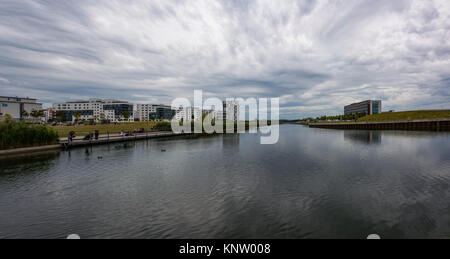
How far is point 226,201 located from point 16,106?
222588 mm

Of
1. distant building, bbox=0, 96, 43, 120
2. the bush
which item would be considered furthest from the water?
distant building, bbox=0, 96, 43, 120

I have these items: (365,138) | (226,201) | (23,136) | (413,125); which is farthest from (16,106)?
(413,125)

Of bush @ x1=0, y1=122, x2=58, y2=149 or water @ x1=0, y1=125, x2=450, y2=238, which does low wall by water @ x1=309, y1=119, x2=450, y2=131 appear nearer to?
water @ x1=0, y1=125, x2=450, y2=238

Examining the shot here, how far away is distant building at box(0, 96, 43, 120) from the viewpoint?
488 ft

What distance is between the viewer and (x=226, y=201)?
15578mm

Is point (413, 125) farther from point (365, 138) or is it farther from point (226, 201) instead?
point (226, 201)

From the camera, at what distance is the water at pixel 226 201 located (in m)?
11.5

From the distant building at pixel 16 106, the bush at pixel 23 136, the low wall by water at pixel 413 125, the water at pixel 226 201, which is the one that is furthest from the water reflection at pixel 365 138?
the distant building at pixel 16 106

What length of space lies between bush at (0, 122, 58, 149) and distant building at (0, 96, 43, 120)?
485ft

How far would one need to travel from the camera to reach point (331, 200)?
15.7 m

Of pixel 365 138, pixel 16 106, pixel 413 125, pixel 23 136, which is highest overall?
pixel 16 106
